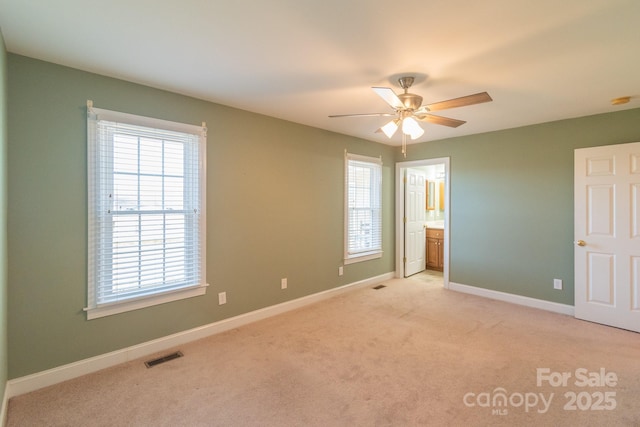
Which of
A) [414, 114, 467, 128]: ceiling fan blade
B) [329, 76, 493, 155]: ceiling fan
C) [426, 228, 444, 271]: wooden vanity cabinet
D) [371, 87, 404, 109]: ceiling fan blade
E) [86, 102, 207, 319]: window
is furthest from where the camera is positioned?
[426, 228, 444, 271]: wooden vanity cabinet

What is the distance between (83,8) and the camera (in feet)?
5.49

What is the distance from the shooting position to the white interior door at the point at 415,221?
5.59 meters

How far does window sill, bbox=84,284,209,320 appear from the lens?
248 centimetres

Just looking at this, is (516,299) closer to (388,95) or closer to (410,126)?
(410,126)

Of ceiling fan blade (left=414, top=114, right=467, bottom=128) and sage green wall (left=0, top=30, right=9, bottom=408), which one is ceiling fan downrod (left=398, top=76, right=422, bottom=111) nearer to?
ceiling fan blade (left=414, top=114, right=467, bottom=128)

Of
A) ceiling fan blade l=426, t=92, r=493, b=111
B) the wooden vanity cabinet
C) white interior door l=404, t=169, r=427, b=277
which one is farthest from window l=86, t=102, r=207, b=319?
the wooden vanity cabinet

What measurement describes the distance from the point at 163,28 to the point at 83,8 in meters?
0.39

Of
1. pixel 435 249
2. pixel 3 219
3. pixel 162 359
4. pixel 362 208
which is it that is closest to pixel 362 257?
pixel 362 208

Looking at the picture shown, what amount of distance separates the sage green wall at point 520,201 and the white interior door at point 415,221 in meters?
0.85

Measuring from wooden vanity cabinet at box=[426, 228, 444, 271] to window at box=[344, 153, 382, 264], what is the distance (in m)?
1.58

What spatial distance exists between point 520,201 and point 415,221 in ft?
6.37

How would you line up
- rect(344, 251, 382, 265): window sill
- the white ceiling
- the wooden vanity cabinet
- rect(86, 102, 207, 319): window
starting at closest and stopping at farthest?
the white ceiling, rect(86, 102, 207, 319): window, rect(344, 251, 382, 265): window sill, the wooden vanity cabinet

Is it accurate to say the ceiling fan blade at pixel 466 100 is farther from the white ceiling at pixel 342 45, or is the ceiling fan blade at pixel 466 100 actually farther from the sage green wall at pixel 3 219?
the sage green wall at pixel 3 219

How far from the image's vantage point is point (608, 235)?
3.38m
